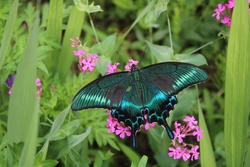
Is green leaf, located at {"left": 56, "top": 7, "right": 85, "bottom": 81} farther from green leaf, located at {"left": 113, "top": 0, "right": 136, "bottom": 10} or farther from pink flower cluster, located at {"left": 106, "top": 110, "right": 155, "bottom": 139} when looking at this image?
green leaf, located at {"left": 113, "top": 0, "right": 136, "bottom": 10}

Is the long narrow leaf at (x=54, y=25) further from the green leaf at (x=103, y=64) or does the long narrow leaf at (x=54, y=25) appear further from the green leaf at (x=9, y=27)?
the green leaf at (x=9, y=27)

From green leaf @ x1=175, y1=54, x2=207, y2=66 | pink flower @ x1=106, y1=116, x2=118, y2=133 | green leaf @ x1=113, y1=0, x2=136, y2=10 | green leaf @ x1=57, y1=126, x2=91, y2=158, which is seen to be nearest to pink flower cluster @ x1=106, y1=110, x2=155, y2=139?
pink flower @ x1=106, y1=116, x2=118, y2=133

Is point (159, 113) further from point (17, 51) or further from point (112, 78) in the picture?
Answer: point (17, 51)

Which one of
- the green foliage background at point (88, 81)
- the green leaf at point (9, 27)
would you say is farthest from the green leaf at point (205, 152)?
the green leaf at point (9, 27)

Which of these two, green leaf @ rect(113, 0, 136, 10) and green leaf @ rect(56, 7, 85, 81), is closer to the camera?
green leaf @ rect(56, 7, 85, 81)

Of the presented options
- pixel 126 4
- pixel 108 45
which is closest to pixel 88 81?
pixel 108 45

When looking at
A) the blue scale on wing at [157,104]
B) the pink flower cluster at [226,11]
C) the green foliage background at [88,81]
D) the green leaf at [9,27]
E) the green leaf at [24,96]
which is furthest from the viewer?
the pink flower cluster at [226,11]

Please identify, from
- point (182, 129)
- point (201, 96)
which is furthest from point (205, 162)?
point (201, 96)
